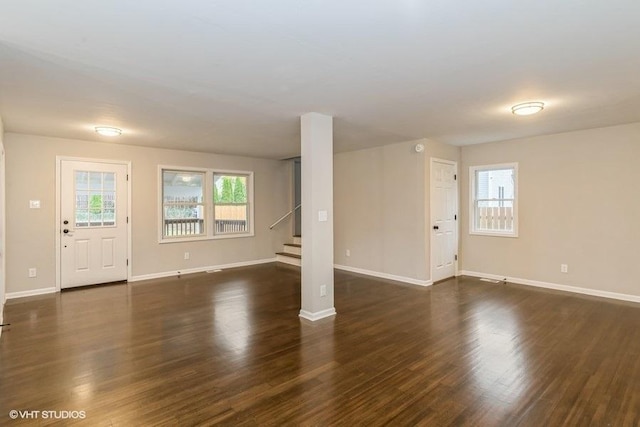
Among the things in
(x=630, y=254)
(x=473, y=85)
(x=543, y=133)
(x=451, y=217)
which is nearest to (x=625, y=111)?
(x=543, y=133)

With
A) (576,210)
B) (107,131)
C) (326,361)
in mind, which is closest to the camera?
(326,361)

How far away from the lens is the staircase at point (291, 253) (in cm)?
746

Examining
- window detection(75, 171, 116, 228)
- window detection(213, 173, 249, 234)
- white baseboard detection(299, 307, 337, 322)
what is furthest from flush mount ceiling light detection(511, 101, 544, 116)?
window detection(75, 171, 116, 228)

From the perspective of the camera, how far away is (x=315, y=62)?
2570 mm

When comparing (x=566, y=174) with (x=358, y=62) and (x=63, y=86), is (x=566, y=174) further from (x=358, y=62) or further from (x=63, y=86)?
(x=63, y=86)

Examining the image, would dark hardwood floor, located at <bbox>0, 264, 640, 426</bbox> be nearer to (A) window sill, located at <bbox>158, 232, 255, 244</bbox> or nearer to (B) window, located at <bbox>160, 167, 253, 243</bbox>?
(A) window sill, located at <bbox>158, 232, 255, 244</bbox>

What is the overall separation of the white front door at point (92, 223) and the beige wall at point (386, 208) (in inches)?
159

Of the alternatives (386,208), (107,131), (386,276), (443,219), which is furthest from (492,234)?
(107,131)

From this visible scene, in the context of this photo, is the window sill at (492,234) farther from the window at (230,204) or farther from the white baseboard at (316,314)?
the window at (230,204)

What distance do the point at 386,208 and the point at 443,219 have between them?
1.00 meters

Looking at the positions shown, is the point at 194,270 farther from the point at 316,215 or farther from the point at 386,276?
the point at 316,215

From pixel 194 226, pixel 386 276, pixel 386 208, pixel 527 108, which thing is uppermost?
pixel 527 108

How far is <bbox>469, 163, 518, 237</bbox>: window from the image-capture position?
5.70 m

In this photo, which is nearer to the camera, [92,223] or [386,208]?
[92,223]
